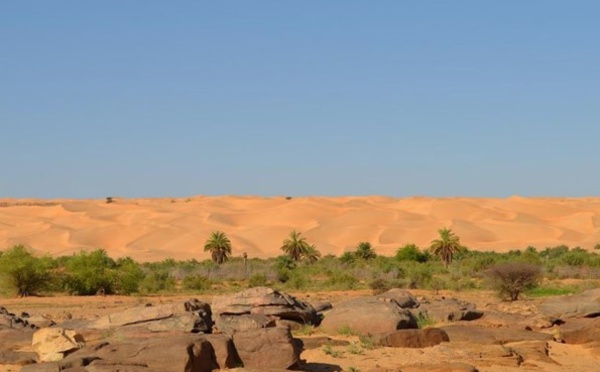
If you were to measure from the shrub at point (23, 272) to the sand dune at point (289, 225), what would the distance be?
28.7 m

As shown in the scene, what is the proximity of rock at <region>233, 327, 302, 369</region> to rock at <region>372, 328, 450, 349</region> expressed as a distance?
263 cm

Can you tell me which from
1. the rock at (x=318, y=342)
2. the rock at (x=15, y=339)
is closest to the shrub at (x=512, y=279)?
the rock at (x=318, y=342)

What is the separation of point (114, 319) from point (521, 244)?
2154 inches

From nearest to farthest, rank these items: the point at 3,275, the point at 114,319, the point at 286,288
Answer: the point at 114,319
the point at 3,275
the point at 286,288

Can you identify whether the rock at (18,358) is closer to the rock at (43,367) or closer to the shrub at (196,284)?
the rock at (43,367)

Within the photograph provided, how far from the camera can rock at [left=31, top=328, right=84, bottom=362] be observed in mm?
13180

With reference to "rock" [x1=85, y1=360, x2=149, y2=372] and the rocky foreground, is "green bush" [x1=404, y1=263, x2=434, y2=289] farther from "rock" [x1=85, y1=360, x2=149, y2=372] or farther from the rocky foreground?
"rock" [x1=85, y1=360, x2=149, y2=372]

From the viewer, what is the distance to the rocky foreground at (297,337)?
12766 mm

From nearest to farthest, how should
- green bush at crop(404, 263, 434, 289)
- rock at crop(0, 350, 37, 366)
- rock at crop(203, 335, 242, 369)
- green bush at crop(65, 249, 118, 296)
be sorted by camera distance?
rock at crop(203, 335, 242, 369) < rock at crop(0, 350, 37, 366) < green bush at crop(65, 249, 118, 296) < green bush at crop(404, 263, 434, 289)

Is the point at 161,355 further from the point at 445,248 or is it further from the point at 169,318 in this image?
the point at 445,248

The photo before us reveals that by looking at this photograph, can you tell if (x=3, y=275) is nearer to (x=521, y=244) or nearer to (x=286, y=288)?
(x=286, y=288)

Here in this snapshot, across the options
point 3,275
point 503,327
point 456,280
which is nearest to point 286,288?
point 456,280

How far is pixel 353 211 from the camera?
83.4 metres

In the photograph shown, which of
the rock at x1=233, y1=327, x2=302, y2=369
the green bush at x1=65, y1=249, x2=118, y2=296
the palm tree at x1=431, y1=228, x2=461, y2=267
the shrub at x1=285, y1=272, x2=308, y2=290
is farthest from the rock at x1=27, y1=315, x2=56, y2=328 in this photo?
the palm tree at x1=431, y1=228, x2=461, y2=267
